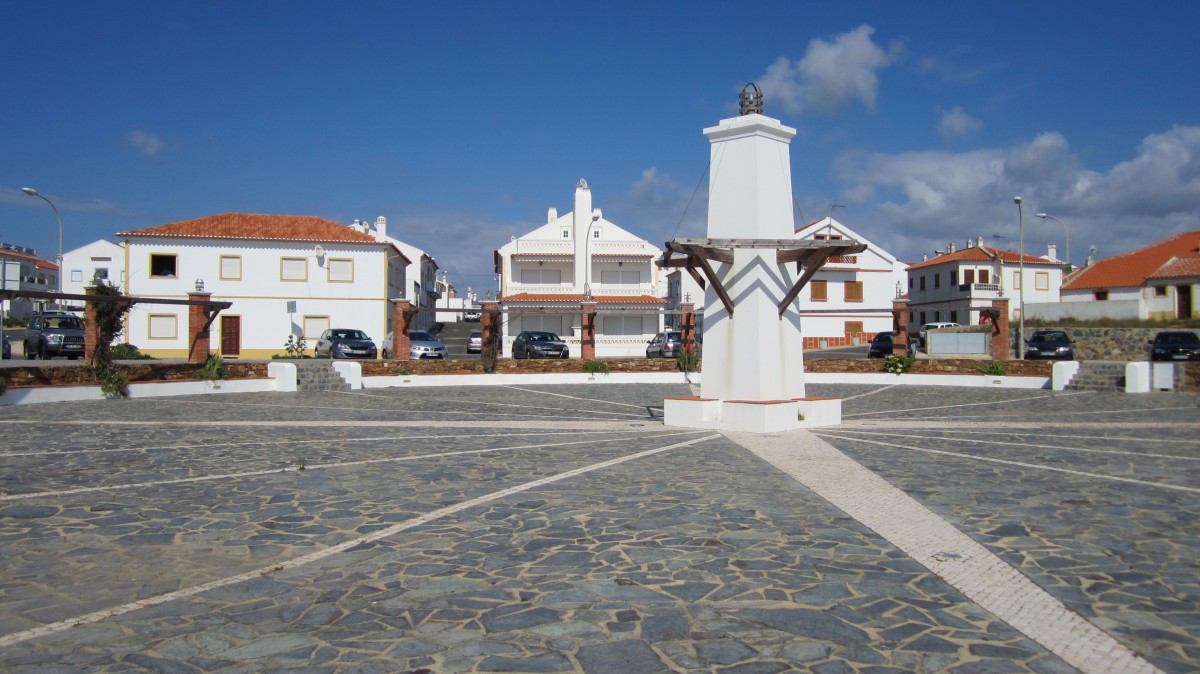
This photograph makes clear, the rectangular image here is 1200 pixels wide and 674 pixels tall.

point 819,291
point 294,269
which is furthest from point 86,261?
point 819,291

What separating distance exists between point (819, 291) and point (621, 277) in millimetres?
14073

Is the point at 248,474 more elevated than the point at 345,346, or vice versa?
the point at 345,346

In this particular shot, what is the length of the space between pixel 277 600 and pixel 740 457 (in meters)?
7.14

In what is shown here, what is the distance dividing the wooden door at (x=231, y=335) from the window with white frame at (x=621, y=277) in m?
20.2

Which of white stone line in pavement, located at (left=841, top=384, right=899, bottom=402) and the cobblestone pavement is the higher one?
white stone line in pavement, located at (left=841, top=384, right=899, bottom=402)

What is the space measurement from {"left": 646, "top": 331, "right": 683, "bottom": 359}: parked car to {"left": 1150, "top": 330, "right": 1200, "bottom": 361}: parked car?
62.4 feet

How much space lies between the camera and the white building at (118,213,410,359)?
4016cm

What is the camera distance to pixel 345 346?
32969 mm

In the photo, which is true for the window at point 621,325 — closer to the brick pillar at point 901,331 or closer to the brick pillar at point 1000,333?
the brick pillar at point 901,331

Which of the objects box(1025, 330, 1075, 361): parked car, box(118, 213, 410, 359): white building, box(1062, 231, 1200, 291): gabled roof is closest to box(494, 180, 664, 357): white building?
box(118, 213, 410, 359): white building

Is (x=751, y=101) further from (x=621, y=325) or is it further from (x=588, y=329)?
(x=621, y=325)

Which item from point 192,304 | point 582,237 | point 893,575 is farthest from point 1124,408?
point 582,237

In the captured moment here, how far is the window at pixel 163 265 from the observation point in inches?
1599

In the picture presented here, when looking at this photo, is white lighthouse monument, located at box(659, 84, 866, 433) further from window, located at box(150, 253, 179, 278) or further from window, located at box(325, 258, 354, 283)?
window, located at box(150, 253, 179, 278)
